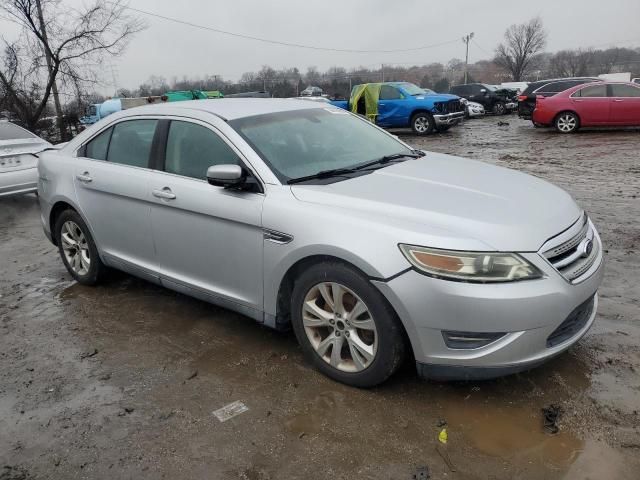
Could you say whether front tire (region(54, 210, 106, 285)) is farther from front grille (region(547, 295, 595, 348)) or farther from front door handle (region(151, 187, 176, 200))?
front grille (region(547, 295, 595, 348))

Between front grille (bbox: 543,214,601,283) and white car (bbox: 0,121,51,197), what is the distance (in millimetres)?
7871

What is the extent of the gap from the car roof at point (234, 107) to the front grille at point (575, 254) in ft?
7.22

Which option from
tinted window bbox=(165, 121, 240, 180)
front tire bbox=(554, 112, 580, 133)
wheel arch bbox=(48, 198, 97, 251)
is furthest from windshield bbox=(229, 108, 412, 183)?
front tire bbox=(554, 112, 580, 133)

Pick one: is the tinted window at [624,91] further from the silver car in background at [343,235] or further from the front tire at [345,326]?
the front tire at [345,326]

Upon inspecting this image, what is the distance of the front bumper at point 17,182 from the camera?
8172mm

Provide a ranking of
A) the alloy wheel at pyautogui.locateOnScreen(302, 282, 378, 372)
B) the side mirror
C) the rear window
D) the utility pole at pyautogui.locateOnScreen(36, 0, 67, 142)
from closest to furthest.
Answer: the alloy wheel at pyautogui.locateOnScreen(302, 282, 378, 372) < the side mirror < the rear window < the utility pole at pyautogui.locateOnScreen(36, 0, 67, 142)

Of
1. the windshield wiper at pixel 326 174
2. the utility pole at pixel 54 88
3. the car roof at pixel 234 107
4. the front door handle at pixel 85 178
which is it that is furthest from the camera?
the utility pole at pixel 54 88

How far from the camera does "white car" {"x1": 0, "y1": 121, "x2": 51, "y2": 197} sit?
821 centimetres

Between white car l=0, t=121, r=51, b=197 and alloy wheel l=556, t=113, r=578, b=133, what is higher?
alloy wheel l=556, t=113, r=578, b=133

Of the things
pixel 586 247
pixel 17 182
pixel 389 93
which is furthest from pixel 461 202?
pixel 389 93

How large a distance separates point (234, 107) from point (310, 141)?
0.69 m

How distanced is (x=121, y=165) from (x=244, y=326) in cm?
162

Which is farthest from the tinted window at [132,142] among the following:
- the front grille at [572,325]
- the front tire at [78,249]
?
the front grille at [572,325]

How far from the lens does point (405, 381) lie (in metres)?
3.10
